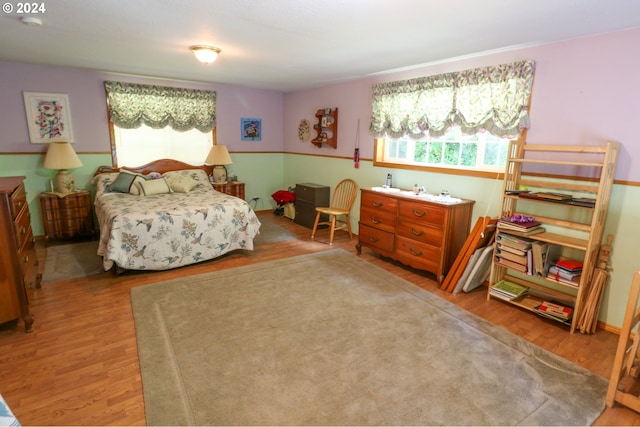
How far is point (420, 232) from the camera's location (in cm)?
351

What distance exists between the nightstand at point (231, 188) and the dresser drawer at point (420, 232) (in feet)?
9.85

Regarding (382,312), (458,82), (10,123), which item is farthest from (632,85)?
(10,123)

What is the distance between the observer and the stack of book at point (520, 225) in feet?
9.22

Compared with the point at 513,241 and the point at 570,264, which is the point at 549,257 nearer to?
the point at 570,264

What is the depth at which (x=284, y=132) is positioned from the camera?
6465 mm

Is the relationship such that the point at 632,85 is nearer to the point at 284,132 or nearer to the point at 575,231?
the point at 575,231

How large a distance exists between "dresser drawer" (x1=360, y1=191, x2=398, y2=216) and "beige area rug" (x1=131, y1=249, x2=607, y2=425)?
0.95 metres

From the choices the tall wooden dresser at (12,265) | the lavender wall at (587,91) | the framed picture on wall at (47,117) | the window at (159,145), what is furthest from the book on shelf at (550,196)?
the framed picture on wall at (47,117)

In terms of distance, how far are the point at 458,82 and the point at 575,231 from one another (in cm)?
170

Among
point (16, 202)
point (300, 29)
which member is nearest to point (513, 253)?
point (300, 29)

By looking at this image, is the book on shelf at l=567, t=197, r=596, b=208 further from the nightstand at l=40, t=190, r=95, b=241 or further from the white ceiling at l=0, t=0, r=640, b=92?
the nightstand at l=40, t=190, r=95, b=241

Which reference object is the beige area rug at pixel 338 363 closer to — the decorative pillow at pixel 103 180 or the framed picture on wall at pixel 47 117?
the decorative pillow at pixel 103 180

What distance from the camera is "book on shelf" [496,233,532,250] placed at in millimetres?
2855

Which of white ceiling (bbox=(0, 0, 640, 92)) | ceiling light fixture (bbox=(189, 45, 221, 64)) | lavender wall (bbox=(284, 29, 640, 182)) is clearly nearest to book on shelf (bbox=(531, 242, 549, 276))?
lavender wall (bbox=(284, 29, 640, 182))
